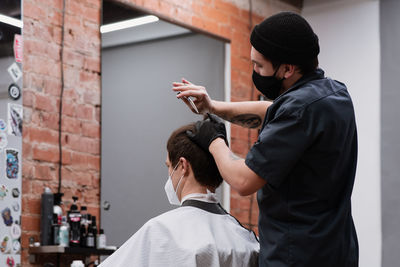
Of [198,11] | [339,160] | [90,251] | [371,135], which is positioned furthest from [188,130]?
[371,135]

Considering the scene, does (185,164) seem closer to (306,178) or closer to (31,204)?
(306,178)

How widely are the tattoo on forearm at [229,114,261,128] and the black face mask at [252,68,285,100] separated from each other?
29 centimetres

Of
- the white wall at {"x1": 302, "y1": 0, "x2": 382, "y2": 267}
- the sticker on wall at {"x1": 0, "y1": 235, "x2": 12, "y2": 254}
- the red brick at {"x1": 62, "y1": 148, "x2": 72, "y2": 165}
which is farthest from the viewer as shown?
the white wall at {"x1": 302, "y1": 0, "x2": 382, "y2": 267}

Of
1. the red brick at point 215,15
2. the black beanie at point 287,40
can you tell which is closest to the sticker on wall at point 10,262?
the black beanie at point 287,40

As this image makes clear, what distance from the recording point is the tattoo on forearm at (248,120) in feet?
7.48

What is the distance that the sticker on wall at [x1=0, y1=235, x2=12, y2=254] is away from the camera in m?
3.04

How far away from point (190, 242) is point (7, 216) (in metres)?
1.42

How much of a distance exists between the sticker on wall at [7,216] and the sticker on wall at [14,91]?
577 millimetres

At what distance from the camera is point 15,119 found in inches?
126

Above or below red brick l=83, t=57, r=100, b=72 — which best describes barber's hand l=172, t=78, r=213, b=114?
below

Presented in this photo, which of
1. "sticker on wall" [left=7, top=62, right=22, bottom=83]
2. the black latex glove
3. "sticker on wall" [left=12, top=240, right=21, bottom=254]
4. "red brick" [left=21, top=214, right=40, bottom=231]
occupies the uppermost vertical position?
"sticker on wall" [left=7, top=62, right=22, bottom=83]

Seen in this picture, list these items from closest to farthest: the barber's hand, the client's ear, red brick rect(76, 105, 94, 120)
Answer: the barber's hand, the client's ear, red brick rect(76, 105, 94, 120)

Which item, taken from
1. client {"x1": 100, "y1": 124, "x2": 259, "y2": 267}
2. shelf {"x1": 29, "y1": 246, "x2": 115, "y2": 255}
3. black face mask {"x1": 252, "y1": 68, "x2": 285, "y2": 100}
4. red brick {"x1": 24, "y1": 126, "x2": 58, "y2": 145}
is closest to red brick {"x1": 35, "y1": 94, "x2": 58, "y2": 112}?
red brick {"x1": 24, "y1": 126, "x2": 58, "y2": 145}

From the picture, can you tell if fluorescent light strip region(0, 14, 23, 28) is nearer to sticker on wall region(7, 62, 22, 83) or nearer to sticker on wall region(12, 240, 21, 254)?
sticker on wall region(7, 62, 22, 83)
